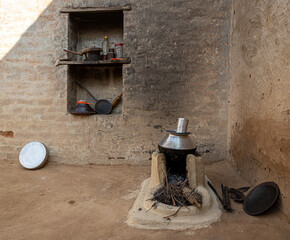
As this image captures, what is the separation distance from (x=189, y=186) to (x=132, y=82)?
2.37 metres

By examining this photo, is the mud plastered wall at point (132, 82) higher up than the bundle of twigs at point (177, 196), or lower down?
higher up

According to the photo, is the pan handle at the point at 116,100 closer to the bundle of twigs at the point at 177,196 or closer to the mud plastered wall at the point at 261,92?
the mud plastered wall at the point at 261,92

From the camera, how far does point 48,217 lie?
232 cm

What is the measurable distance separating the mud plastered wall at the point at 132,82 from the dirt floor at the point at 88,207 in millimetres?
506

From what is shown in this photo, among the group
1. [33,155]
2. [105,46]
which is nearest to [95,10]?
[105,46]

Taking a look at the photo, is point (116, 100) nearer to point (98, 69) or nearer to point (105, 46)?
point (98, 69)

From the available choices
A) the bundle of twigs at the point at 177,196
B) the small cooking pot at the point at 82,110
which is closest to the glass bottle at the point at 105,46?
the small cooking pot at the point at 82,110


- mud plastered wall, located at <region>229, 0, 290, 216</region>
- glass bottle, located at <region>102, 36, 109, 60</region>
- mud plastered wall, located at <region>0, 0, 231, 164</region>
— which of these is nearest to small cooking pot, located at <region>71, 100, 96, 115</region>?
mud plastered wall, located at <region>0, 0, 231, 164</region>

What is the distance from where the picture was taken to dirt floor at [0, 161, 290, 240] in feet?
6.39

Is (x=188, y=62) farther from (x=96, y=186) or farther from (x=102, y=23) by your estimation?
(x=96, y=186)

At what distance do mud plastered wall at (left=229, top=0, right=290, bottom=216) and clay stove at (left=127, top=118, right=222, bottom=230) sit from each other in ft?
2.57

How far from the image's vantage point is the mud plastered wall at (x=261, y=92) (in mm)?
2219

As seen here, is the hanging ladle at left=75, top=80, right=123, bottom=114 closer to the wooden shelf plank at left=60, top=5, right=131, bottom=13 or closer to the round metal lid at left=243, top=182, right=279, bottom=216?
the wooden shelf plank at left=60, top=5, right=131, bottom=13

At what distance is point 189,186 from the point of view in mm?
2516
